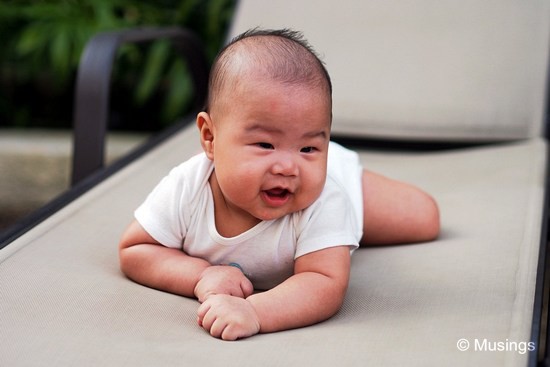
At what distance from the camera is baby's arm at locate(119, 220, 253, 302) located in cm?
139

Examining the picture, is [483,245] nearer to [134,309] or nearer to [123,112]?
[134,309]

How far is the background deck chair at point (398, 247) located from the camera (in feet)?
4.07

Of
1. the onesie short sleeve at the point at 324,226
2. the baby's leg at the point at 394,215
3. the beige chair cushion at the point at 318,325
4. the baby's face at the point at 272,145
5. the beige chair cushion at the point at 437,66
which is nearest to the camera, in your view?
the beige chair cushion at the point at 318,325

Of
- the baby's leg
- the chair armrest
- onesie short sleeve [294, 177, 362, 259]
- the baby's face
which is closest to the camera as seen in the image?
the baby's face

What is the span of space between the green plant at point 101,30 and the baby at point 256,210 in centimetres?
217

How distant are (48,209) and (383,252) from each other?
26.7 inches

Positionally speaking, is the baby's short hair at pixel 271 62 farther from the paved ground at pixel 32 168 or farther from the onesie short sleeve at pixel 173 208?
the paved ground at pixel 32 168

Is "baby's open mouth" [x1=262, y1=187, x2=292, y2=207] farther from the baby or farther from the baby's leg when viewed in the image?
the baby's leg

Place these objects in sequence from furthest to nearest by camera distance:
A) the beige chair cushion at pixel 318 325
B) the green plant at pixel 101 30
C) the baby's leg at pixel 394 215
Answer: the green plant at pixel 101 30 → the baby's leg at pixel 394 215 → the beige chair cushion at pixel 318 325

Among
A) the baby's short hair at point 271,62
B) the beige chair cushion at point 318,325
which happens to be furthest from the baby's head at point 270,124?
the beige chair cushion at point 318,325

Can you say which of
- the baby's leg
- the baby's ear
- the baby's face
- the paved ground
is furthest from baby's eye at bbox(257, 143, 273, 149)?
the paved ground

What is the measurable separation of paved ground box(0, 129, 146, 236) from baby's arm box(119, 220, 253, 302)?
80.8 inches

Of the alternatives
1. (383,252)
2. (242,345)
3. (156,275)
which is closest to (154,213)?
(156,275)

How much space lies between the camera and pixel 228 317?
1.28m
